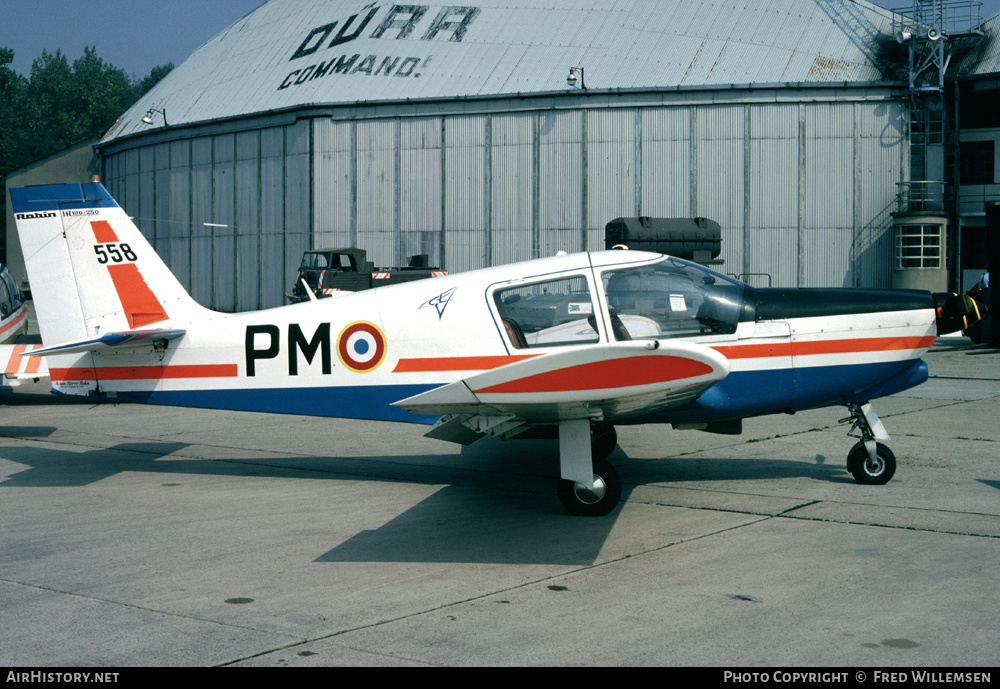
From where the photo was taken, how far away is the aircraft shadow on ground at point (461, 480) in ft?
21.1

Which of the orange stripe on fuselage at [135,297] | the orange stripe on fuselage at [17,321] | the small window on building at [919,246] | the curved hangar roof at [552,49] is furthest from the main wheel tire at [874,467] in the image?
the curved hangar roof at [552,49]

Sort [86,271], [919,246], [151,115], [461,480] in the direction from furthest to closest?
[151,115] < [919,246] < [86,271] < [461,480]

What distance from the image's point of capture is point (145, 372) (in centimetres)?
891

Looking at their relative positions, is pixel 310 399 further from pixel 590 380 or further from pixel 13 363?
pixel 13 363

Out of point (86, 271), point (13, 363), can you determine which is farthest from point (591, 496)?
point (13, 363)

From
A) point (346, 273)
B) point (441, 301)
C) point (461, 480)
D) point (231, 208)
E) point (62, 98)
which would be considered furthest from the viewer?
point (62, 98)

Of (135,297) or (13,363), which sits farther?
(13,363)

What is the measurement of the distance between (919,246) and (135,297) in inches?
1067

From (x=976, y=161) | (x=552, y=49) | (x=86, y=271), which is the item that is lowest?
(x=86, y=271)

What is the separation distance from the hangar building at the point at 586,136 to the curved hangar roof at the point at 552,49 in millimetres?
85

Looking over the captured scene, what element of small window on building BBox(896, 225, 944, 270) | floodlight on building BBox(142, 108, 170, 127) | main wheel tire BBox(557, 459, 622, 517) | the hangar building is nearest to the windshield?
main wheel tire BBox(557, 459, 622, 517)

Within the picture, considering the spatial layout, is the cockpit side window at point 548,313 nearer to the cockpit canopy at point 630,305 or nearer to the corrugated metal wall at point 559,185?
the cockpit canopy at point 630,305

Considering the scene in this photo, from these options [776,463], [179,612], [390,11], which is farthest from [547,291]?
[390,11]
